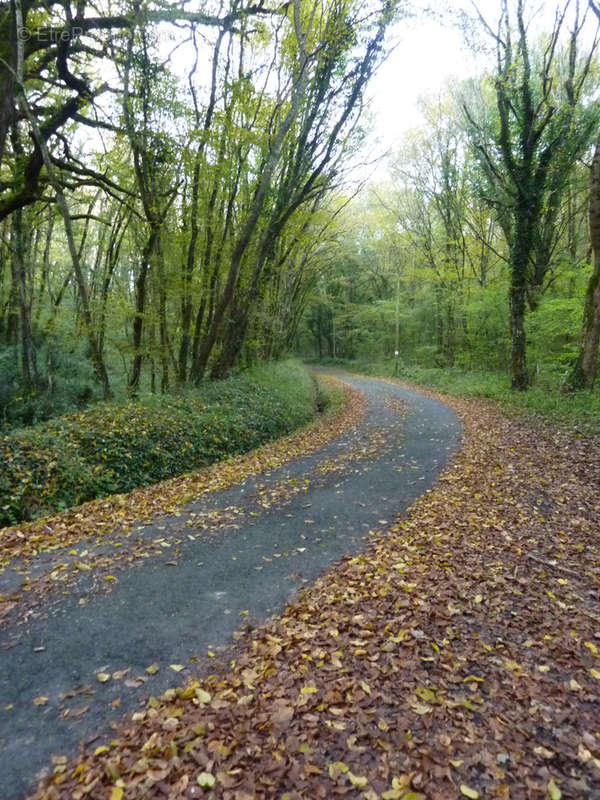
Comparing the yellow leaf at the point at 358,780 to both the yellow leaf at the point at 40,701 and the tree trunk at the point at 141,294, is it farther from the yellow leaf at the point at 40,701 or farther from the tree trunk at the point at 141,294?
the tree trunk at the point at 141,294

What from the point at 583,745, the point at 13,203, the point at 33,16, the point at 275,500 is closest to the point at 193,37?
the point at 33,16

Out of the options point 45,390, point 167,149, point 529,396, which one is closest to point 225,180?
point 167,149

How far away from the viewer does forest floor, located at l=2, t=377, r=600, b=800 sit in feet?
7.76

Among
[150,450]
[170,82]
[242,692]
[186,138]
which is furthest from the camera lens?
[186,138]

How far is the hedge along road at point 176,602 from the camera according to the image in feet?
9.27

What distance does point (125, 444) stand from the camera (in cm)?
786

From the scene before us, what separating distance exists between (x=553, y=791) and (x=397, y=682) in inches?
40.3

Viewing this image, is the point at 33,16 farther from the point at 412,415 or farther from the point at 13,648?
the point at 412,415

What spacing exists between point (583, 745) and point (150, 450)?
7.26m

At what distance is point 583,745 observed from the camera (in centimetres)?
250

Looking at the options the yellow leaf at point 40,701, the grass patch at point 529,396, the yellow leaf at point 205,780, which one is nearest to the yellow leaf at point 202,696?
the yellow leaf at point 205,780

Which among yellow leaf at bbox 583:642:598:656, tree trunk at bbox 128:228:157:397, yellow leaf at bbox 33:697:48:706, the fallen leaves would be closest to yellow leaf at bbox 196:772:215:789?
yellow leaf at bbox 33:697:48:706

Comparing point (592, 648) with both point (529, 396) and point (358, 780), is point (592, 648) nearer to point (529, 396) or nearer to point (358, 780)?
point (358, 780)

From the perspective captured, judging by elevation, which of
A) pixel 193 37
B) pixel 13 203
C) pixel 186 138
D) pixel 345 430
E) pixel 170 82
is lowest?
pixel 345 430
